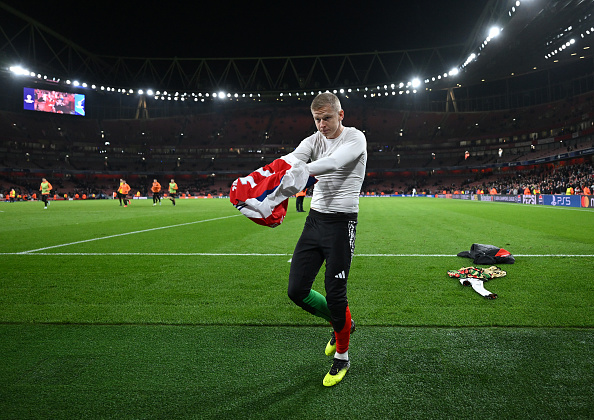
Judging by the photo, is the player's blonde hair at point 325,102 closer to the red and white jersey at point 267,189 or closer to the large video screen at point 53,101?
the red and white jersey at point 267,189

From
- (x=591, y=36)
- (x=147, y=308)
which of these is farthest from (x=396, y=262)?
(x=591, y=36)

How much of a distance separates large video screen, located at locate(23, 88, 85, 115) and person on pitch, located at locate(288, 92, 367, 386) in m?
71.9

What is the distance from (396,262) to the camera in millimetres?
7223

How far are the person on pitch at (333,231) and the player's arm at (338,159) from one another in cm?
7

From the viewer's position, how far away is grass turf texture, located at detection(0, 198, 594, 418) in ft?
8.21

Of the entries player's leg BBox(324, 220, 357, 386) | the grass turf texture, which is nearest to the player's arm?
player's leg BBox(324, 220, 357, 386)

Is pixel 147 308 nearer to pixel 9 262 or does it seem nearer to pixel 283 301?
pixel 283 301

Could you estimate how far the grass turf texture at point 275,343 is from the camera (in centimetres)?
250

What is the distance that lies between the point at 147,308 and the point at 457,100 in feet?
266

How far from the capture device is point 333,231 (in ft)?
9.88

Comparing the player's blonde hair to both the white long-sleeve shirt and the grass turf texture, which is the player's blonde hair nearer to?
the white long-sleeve shirt

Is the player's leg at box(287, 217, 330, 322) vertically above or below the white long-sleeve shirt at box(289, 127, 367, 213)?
below

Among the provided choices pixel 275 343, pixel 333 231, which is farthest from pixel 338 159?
pixel 275 343

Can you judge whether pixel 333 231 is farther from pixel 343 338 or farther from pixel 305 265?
pixel 343 338
